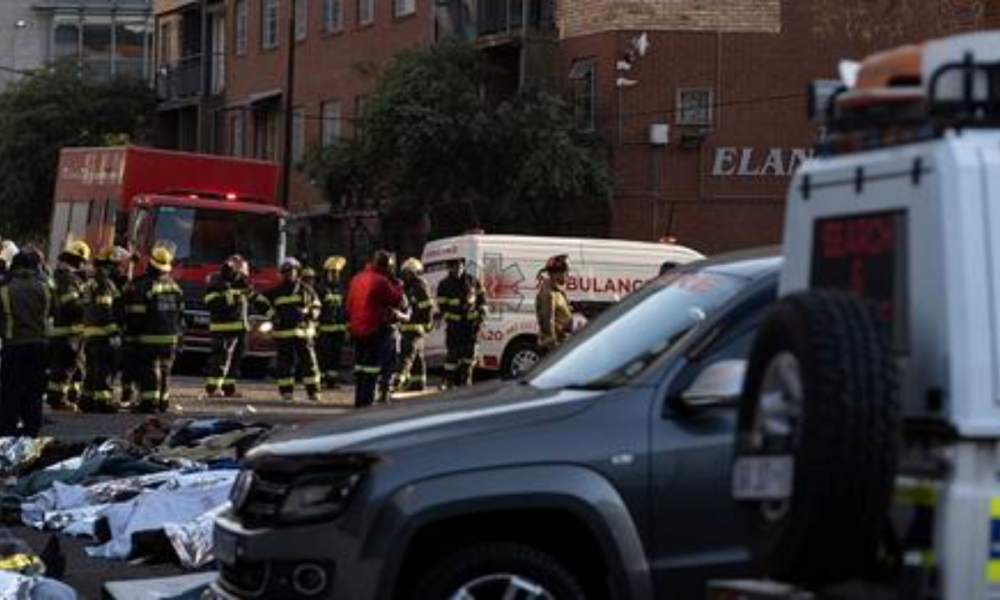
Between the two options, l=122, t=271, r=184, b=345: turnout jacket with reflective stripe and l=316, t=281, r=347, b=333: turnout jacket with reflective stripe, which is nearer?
l=122, t=271, r=184, b=345: turnout jacket with reflective stripe

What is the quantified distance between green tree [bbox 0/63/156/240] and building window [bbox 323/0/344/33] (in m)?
7.66

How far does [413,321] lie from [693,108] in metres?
12.0

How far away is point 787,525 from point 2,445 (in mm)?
10721

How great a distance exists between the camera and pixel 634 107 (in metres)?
32.2

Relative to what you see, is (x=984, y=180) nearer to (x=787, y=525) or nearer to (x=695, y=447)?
(x=787, y=525)

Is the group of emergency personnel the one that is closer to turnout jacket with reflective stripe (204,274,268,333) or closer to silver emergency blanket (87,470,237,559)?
turnout jacket with reflective stripe (204,274,268,333)

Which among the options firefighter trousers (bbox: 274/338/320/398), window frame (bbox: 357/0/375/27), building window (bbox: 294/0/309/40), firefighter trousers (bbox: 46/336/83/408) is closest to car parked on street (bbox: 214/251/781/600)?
firefighter trousers (bbox: 46/336/83/408)

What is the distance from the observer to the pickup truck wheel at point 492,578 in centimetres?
604

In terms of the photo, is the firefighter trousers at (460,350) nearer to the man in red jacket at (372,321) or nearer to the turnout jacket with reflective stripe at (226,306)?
the turnout jacket with reflective stripe at (226,306)

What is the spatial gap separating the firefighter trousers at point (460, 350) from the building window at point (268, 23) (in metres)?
26.9

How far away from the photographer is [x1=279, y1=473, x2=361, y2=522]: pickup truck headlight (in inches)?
238

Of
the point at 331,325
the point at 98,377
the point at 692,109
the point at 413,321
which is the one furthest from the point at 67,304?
the point at 692,109

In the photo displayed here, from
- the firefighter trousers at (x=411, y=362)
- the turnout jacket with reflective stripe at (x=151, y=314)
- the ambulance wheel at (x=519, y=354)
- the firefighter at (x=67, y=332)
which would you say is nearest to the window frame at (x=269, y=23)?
the ambulance wheel at (x=519, y=354)

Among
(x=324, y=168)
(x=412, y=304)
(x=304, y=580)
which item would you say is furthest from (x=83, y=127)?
(x=304, y=580)
